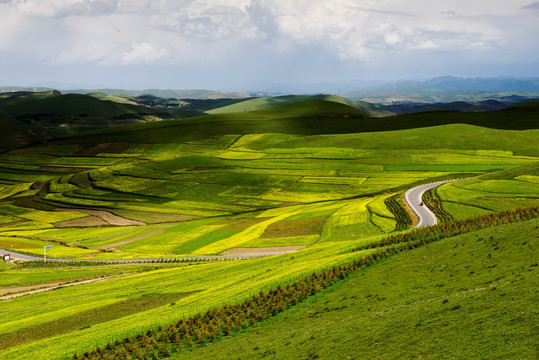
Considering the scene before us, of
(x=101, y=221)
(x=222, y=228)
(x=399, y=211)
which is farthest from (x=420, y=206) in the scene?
(x=101, y=221)

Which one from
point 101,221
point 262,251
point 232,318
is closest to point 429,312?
point 232,318

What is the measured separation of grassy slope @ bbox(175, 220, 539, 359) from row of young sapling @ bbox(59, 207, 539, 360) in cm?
194

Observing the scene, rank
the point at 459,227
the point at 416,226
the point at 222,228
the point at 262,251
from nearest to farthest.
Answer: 1. the point at 459,227
2. the point at 416,226
3. the point at 262,251
4. the point at 222,228

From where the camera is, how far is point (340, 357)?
2528cm

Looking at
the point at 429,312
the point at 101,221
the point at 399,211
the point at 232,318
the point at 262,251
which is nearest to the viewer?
the point at 429,312

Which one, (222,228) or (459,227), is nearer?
(459,227)

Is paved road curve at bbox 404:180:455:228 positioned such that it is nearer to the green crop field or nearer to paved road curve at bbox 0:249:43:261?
the green crop field

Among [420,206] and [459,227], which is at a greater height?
[459,227]

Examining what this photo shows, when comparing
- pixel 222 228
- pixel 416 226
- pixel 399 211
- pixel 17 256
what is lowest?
pixel 17 256

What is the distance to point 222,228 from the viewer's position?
371 ft

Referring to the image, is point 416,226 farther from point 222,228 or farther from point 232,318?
point 232,318

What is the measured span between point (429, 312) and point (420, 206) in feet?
252

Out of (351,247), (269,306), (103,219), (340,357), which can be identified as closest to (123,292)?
(269,306)

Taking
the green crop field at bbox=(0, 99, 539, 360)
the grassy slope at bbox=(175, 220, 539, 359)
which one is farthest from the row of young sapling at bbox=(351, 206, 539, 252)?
the grassy slope at bbox=(175, 220, 539, 359)
